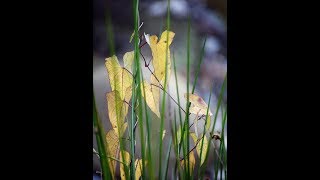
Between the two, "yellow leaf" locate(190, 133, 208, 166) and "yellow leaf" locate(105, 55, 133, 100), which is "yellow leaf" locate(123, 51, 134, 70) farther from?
"yellow leaf" locate(190, 133, 208, 166)

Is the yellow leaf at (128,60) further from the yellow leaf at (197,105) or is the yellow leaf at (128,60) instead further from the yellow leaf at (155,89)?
the yellow leaf at (197,105)

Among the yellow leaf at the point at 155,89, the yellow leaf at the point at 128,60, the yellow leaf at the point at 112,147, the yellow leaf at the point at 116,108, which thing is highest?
the yellow leaf at the point at 128,60

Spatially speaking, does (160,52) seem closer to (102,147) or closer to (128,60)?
(128,60)

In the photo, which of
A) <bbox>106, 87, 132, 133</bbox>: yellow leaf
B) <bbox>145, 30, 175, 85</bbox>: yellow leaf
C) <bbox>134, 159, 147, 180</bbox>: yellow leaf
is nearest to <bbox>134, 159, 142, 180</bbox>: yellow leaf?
<bbox>134, 159, 147, 180</bbox>: yellow leaf

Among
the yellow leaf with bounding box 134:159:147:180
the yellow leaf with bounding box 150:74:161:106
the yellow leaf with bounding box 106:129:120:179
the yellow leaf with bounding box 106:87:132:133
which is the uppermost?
the yellow leaf with bounding box 150:74:161:106

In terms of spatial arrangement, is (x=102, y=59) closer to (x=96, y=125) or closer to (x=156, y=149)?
(x=96, y=125)

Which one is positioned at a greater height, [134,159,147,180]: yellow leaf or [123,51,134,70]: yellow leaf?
[123,51,134,70]: yellow leaf

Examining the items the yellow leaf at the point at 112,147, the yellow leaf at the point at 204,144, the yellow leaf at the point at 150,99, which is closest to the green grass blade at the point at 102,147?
the yellow leaf at the point at 112,147
